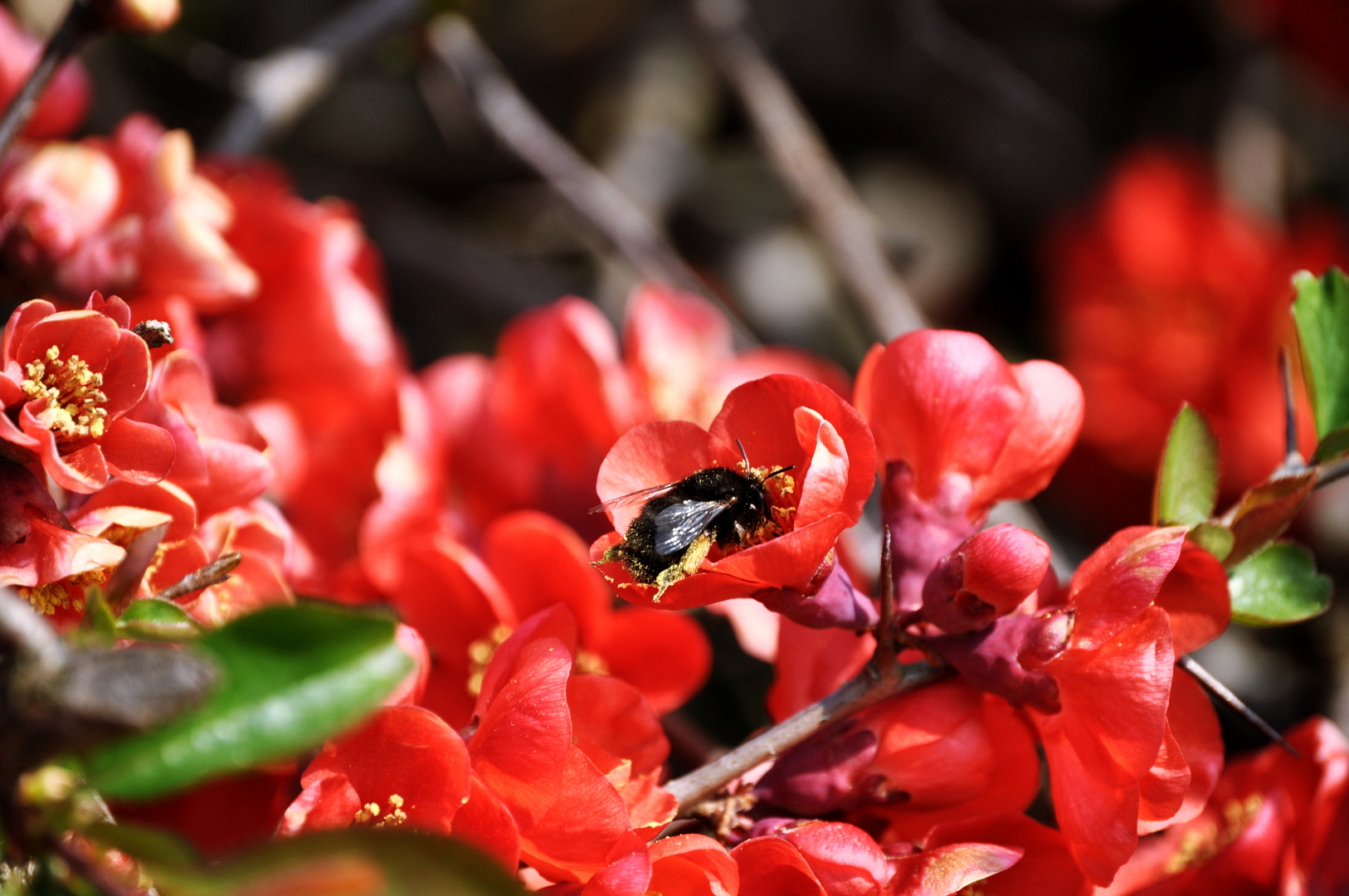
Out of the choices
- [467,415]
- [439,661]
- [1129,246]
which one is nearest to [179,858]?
[439,661]

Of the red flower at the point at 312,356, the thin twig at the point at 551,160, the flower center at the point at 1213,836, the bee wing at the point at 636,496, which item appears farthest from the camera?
Result: the thin twig at the point at 551,160

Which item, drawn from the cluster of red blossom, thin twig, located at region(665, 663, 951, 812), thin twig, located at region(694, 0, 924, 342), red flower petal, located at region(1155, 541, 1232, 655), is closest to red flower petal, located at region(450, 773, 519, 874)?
the cluster of red blossom

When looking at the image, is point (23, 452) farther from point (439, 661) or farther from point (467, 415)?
point (467, 415)

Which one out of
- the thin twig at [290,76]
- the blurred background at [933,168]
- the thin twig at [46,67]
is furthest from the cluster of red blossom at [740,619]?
the blurred background at [933,168]

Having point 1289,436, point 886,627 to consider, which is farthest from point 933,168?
point 886,627

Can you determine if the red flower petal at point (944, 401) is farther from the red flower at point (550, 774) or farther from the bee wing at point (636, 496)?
the red flower at point (550, 774)

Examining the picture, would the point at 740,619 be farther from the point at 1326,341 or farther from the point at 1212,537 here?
the point at 1326,341
